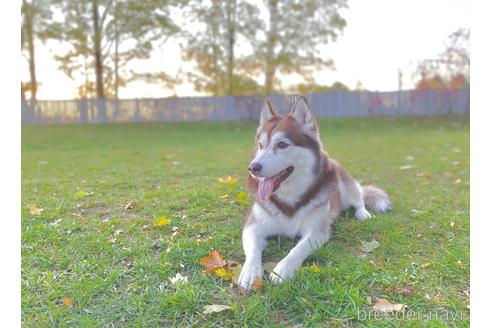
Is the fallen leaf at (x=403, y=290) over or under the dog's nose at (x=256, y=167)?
under

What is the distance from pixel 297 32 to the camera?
23.4 m

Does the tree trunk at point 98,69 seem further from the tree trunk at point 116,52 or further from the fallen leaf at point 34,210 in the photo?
the fallen leaf at point 34,210

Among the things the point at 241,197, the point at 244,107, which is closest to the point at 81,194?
the point at 241,197

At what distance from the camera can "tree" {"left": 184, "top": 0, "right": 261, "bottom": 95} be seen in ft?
77.9

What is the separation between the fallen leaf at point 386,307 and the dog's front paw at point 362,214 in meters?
1.68

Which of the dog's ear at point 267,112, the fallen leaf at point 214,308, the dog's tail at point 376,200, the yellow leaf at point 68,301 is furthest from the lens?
the dog's tail at point 376,200

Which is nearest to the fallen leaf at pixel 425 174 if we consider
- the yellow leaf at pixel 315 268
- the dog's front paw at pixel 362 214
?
the dog's front paw at pixel 362 214

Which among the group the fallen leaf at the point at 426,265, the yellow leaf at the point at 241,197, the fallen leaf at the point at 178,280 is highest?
the yellow leaf at the point at 241,197

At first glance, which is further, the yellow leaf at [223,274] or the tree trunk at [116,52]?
the tree trunk at [116,52]

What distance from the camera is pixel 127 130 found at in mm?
19484

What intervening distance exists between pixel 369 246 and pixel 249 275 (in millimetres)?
1224

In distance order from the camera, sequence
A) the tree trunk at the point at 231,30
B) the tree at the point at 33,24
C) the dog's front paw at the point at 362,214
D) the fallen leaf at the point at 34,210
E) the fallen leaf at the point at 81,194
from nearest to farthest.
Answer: the dog's front paw at the point at 362,214 → the fallen leaf at the point at 34,210 → the fallen leaf at the point at 81,194 → the tree at the point at 33,24 → the tree trunk at the point at 231,30

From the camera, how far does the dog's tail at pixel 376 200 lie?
14.3 feet

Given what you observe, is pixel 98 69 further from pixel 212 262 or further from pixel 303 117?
pixel 212 262
